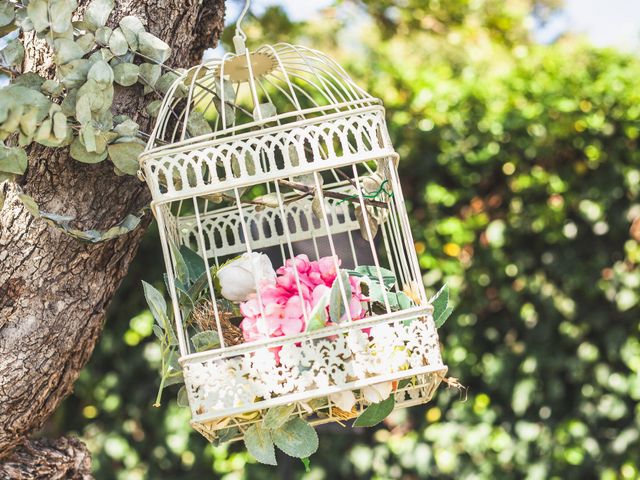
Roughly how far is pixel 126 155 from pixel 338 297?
15.4 inches

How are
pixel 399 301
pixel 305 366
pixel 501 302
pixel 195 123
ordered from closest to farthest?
pixel 305 366
pixel 399 301
pixel 195 123
pixel 501 302

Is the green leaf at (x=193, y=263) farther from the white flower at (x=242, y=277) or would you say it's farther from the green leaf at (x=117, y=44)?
the green leaf at (x=117, y=44)

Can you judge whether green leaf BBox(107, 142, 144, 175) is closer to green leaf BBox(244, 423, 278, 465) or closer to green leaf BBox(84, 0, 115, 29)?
green leaf BBox(84, 0, 115, 29)

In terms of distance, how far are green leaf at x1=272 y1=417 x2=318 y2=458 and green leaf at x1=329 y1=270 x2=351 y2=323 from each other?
0.16m

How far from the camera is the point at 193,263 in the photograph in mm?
1142

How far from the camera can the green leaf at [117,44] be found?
44.4 inches

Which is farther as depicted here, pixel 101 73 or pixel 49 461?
pixel 49 461

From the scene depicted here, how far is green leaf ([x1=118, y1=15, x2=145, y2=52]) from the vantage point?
1.14m

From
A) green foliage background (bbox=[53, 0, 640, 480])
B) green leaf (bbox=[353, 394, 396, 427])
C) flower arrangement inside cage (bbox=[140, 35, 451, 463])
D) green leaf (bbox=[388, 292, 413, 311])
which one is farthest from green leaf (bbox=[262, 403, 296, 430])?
green foliage background (bbox=[53, 0, 640, 480])

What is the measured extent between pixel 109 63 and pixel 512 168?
1.63 meters

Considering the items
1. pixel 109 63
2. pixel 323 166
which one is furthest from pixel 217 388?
pixel 109 63

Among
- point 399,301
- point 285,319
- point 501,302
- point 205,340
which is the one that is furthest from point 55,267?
point 501,302

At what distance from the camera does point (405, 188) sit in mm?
2561

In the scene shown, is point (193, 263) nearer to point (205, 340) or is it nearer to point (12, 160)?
point (205, 340)
